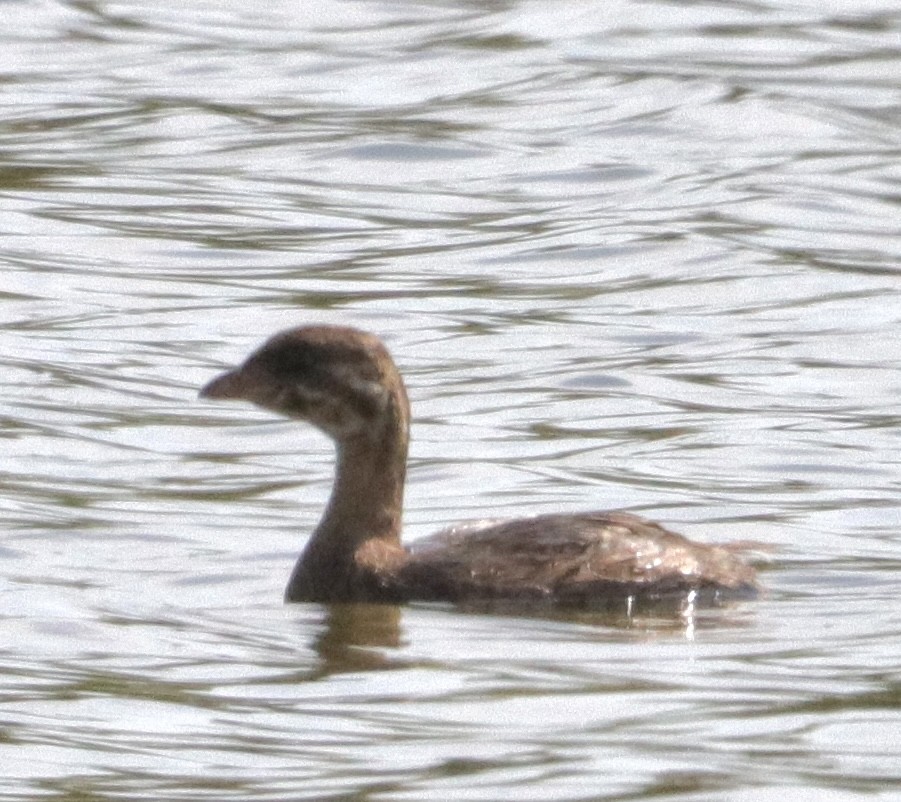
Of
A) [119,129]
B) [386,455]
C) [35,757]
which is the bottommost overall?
[35,757]

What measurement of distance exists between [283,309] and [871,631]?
23.4ft

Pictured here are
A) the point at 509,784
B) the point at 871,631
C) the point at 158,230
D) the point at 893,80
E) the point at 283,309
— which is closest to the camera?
the point at 509,784

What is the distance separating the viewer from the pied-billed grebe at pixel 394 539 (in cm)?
1107

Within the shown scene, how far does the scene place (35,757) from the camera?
29.2 feet

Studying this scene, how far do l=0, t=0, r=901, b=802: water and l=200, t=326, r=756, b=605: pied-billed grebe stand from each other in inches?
7.3

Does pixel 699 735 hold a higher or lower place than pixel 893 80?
lower

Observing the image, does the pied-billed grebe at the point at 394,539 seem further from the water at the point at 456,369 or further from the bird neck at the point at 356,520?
the water at the point at 456,369

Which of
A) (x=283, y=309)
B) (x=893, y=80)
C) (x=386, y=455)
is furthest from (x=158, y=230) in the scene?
(x=386, y=455)

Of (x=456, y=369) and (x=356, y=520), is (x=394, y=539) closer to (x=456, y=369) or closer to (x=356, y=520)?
(x=356, y=520)

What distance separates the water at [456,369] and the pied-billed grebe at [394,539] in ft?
0.61

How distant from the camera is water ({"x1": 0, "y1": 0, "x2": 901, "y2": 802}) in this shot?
9.17 m

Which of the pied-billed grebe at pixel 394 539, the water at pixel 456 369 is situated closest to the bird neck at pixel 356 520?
the pied-billed grebe at pixel 394 539

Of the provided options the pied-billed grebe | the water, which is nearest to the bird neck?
the pied-billed grebe

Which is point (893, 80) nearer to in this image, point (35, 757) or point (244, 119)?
point (244, 119)
